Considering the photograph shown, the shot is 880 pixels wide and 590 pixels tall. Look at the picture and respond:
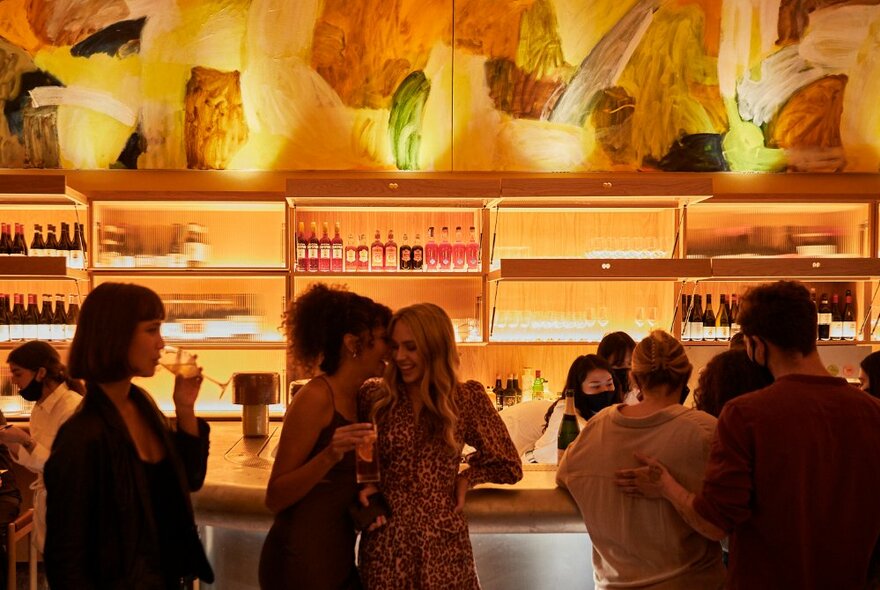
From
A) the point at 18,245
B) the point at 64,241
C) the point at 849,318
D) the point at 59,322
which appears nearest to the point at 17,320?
the point at 59,322

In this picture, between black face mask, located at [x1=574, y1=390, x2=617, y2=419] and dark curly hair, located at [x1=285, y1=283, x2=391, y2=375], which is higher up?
dark curly hair, located at [x1=285, y1=283, x2=391, y2=375]

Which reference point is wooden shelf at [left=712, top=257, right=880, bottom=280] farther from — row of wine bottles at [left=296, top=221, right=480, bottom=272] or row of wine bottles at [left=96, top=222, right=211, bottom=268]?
row of wine bottles at [left=96, top=222, right=211, bottom=268]

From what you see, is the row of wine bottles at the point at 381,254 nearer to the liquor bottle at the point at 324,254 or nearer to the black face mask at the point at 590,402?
the liquor bottle at the point at 324,254

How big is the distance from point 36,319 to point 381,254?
2.25 metres

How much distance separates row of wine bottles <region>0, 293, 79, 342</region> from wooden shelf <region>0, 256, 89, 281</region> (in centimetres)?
50

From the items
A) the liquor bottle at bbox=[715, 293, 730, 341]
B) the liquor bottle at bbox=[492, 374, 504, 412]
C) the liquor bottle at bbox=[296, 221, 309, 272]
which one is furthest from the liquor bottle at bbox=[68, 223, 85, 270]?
the liquor bottle at bbox=[715, 293, 730, 341]

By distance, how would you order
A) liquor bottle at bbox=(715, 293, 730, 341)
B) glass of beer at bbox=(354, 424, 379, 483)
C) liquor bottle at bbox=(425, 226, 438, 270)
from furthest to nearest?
liquor bottle at bbox=(715, 293, 730, 341) → liquor bottle at bbox=(425, 226, 438, 270) → glass of beer at bbox=(354, 424, 379, 483)

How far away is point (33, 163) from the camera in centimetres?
553

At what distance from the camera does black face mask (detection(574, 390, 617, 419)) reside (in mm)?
3816

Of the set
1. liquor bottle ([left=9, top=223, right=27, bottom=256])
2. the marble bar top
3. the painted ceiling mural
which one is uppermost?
the painted ceiling mural

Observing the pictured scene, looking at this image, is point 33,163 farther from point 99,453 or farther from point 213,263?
point 99,453

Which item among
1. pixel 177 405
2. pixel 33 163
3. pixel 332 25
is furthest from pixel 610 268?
pixel 33 163

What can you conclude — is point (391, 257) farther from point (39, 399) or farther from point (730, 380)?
point (730, 380)

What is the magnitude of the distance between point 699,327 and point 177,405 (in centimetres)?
423
